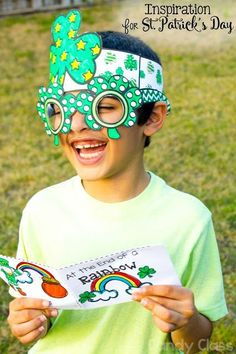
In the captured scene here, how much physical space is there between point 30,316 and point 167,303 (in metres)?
0.41

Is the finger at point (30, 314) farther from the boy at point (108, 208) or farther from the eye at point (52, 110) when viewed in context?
the eye at point (52, 110)

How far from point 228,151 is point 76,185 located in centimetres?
347

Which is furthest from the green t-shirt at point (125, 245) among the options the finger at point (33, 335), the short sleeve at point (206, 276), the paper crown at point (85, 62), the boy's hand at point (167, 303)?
the paper crown at point (85, 62)

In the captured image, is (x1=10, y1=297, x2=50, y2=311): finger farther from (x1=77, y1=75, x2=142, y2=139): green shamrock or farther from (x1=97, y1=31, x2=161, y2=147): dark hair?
(x1=97, y1=31, x2=161, y2=147): dark hair

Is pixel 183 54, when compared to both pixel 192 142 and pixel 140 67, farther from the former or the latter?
pixel 140 67

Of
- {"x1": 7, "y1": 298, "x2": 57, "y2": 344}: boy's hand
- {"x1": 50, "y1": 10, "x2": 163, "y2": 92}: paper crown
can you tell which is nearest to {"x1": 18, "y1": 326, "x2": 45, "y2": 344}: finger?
{"x1": 7, "y1": 298, "x2": 57, "y2": 344}: boy's hand

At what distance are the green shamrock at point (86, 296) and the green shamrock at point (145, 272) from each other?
167 millimetres

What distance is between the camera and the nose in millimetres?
2049

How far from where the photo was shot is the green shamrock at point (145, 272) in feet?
6.12

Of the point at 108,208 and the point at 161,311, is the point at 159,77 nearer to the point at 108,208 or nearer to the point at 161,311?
the point at 108,208

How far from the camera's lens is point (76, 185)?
7.43 feet

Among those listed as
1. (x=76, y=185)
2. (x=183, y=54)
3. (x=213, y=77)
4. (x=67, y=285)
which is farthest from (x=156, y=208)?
(x=183, y=54)

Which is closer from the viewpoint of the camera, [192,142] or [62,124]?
[62,124]

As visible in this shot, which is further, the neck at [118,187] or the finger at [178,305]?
the neck at [118,187]
